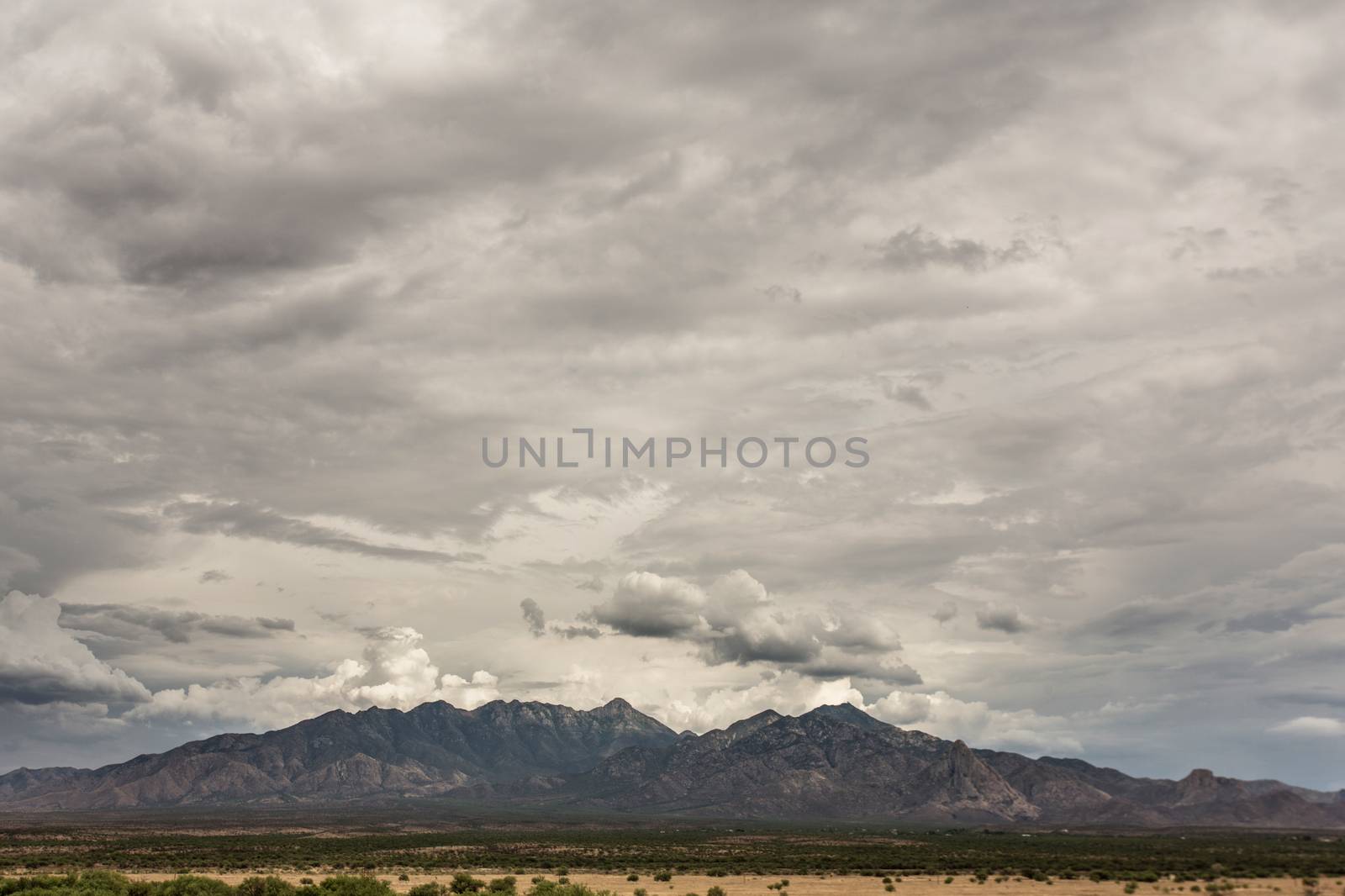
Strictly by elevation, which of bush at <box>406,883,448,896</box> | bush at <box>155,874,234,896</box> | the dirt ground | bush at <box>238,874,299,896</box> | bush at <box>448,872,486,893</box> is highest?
bush at <box>155,874,234,896</box>

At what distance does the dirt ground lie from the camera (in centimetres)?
7800

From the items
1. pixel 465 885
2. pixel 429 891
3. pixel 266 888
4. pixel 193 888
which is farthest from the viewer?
pixel 465 885

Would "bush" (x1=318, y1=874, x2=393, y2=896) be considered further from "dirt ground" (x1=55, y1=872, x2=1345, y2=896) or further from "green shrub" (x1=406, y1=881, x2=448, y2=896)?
"dirt ground" (x1=55, y1=872, x2=1345, y2=896)

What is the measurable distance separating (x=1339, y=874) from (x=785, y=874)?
48.8 metres

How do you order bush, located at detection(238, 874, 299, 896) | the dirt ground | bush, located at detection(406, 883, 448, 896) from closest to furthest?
bush, located at detection(238, 874, 299, 896)
bush, located at detection(406, 883, 448, 896)
the dirt ground

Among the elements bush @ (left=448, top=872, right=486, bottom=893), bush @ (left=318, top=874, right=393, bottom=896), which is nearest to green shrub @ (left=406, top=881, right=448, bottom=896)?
bush @ (left=448, top=872, right=486, bottom=893)

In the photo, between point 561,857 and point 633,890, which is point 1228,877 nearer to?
point 633,890

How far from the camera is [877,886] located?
278 ft

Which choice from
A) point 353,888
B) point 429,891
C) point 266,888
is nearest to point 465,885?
point 429,891

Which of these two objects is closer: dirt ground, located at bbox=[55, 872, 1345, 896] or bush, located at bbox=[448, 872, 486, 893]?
Answer: bush, located at bbox=[448, 872, 486, 893]

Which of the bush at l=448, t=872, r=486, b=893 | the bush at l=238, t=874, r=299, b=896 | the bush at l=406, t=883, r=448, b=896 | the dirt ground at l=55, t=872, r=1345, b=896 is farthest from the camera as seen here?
the dirt ground at l=55, t=872, r=1345, b=896

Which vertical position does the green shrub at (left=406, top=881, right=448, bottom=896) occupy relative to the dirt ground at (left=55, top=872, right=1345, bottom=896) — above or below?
above

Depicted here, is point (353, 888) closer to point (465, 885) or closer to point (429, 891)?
point (429, 891)

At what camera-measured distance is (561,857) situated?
131 meters
